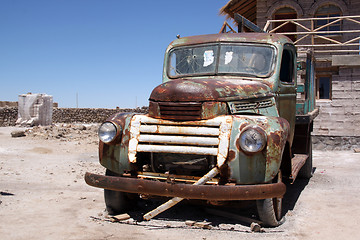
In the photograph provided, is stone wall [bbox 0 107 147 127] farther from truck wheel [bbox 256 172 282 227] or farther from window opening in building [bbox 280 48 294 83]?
truck wheel [bbox 256 172 282 227]

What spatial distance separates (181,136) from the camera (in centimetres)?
433

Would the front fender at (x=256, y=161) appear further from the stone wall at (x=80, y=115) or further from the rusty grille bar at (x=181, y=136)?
the stone wall at (x=80, y=115)

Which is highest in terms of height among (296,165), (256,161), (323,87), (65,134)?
(323,87)

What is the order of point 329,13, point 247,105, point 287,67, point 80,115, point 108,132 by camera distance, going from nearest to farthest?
point 108,132
point 247,105
point 287,67
point 329,13
point 80,115

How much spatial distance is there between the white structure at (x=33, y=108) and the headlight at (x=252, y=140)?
18257 mm

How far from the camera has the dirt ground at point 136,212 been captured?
423 cm

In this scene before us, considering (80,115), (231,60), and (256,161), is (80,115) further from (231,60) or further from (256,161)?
(256,161)

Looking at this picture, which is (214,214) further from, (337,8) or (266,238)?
(337,8)

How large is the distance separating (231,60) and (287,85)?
3.00ft

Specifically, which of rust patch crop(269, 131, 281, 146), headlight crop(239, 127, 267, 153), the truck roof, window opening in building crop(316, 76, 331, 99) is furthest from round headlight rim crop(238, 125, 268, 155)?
window opening in building crop(316, 76, 331, 99)

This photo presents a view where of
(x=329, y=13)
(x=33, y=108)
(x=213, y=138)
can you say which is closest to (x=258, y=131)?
(x=213, y=138)

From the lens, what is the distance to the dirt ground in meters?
4.23

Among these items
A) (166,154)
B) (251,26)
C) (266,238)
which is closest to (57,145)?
(251,26)

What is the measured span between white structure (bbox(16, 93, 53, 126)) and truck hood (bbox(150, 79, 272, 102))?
17.4 m
